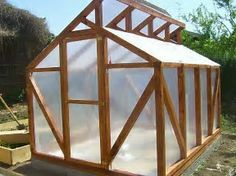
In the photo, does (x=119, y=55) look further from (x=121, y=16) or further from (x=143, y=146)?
(x=143, y=146)

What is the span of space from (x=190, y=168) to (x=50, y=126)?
2.57 meters

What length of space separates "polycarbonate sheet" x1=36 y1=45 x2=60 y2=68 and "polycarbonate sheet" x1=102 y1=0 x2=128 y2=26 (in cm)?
100

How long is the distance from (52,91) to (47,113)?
0.41 metres

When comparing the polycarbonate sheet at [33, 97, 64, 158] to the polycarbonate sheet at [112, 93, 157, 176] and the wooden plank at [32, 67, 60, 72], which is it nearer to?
the wooden plank at [32, 67, 60, 72]

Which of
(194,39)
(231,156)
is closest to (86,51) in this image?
(231,156)

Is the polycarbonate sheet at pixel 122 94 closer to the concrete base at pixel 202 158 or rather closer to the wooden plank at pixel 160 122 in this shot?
the wooden plank at pixel 160 122

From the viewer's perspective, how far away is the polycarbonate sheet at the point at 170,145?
557 centimetres

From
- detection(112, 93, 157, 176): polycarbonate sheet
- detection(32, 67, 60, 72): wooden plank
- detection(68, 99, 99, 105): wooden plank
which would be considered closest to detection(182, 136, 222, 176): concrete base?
detection(112, 93, 157, 176): polycarbonate sheet

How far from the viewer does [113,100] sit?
5.71 metres

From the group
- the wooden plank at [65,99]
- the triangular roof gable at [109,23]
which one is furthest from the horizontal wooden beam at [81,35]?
the wooden plank at [65,99]

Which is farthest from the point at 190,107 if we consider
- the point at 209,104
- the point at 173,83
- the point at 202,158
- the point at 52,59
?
the point at 52,59

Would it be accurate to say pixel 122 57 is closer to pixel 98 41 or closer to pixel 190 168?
pixel 98 41

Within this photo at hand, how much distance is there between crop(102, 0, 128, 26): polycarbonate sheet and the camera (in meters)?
6.18

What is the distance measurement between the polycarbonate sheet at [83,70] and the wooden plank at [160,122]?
1188mm
